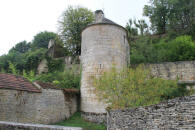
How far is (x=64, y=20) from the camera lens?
23.0 meters

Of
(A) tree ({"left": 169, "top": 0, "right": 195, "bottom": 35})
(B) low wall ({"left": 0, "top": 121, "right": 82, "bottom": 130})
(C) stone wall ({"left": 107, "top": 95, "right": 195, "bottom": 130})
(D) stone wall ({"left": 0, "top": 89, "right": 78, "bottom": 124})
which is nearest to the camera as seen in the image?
(B) low wall ({"left": 0, "top": 121, "right": 82, "bottom": 130})

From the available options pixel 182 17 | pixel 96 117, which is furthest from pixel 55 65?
pixel 182 17

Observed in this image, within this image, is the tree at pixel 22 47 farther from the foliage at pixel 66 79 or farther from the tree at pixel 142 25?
the tree at pixel 142 25

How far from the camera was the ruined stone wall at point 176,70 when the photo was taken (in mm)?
11828

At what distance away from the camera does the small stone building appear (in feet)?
25.7

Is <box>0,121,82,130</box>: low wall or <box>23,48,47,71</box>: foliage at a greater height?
<box>23,48,47,71</box>: foliage

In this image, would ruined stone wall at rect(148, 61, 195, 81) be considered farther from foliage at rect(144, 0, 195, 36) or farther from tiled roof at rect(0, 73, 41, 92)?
tiled roof at rect(0, 73, 41, 92)

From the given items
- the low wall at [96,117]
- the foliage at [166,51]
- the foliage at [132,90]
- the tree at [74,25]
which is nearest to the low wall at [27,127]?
the foliage at [132,90]

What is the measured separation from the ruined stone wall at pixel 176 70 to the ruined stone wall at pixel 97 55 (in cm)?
283

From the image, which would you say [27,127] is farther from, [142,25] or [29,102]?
[142,25]

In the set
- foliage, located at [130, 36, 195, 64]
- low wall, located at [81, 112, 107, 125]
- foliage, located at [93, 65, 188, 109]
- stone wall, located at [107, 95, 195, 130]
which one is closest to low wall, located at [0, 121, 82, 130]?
stone wall, located at [107, 95, 195, 130]

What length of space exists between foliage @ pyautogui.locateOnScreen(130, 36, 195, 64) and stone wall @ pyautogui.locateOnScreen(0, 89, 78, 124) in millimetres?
8836

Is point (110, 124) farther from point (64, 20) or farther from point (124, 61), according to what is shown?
point (64, 20)

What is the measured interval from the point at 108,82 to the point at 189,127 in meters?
5.20
